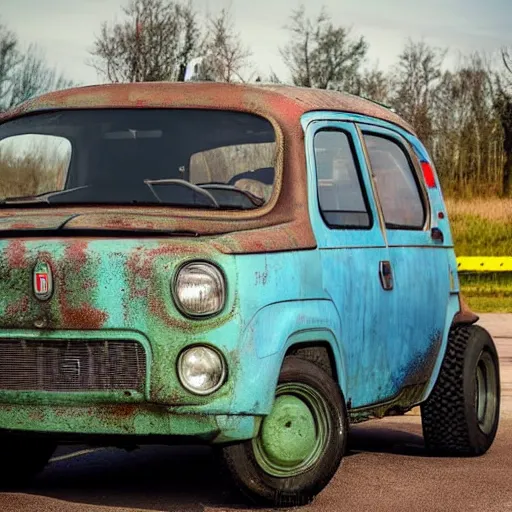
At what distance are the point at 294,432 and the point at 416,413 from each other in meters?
4.22

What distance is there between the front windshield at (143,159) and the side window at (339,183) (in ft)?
0.89

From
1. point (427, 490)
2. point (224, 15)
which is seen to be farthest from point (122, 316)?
point (224, 15)

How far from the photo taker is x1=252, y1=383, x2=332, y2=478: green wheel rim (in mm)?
5980

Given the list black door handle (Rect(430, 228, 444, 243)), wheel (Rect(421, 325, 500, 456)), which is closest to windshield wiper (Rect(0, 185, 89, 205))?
black door handle (Rect(430, 228, 444, 243))

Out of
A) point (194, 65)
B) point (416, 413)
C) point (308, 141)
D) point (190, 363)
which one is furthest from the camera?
point (416, 413)

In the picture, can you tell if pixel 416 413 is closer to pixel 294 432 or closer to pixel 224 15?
pixel 294 432

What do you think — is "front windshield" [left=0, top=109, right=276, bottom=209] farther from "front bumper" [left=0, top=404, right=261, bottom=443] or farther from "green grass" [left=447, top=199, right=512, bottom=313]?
"green grass" [left=447, top=199, right=512, bottom=313]

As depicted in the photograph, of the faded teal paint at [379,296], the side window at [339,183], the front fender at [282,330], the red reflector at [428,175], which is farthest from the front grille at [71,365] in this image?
the red reflector at [428,175]

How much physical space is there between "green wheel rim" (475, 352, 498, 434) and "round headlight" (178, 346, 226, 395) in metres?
2.79

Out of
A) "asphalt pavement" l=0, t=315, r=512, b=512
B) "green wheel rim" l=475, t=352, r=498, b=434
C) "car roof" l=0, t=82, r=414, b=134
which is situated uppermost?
"car roof" l=0, t=82, r=414, b=134

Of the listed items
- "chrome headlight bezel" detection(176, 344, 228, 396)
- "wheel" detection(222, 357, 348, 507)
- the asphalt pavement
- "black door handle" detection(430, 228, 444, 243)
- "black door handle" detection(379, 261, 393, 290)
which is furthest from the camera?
"black door handle" detection(430, 228, 444, 243)

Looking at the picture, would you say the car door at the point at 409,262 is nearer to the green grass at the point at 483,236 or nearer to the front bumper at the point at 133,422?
the front bumper at the point at 133,422

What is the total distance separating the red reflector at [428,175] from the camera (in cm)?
808

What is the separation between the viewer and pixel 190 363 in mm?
5602
